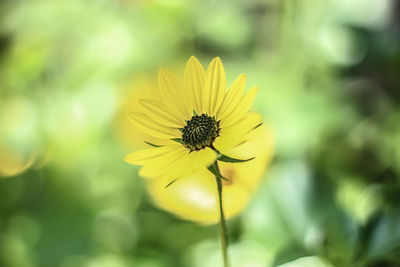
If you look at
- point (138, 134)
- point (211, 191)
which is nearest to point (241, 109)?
point (211, 191)

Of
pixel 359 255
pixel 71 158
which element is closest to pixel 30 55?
pixel 71 158

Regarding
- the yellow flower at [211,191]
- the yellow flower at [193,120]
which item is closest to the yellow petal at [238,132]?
the yellow flower at [193,120]

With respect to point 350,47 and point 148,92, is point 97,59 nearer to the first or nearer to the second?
point 148,92

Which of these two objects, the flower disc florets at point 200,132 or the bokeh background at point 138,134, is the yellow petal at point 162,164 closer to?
the flower disc florets at point 200,132

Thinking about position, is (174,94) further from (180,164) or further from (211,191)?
(211,191)

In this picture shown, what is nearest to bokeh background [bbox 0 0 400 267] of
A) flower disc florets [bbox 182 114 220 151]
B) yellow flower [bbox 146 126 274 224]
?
yellow flower [bbox 146 126 274 224]

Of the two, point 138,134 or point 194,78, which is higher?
point 138,134
